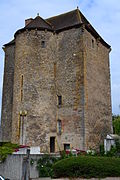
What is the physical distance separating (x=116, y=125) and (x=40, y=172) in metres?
22.5

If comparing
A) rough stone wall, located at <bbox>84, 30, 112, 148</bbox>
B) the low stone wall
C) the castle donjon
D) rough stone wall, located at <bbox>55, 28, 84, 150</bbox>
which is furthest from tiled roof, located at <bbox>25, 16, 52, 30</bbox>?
the low stone wall

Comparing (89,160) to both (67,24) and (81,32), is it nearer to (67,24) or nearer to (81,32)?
(81,32)

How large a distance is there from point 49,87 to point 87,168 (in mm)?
11944

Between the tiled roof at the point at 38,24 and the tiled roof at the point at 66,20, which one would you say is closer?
the tiled roof at the point at 38,24

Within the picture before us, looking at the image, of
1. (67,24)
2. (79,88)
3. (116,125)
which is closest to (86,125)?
(79,88)

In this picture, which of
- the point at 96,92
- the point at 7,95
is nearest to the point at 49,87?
the point at 96,92

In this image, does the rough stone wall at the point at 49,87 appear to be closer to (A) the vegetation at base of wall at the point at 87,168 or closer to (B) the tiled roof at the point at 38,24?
(B) the tiled roof at the point at 38,24

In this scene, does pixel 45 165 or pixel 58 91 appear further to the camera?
pixel 58 91

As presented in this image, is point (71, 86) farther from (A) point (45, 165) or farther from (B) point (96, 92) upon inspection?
(A) point (45, 165)

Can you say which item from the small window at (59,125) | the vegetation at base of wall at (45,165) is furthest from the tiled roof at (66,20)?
the vegetation at base of wall at (45,165)

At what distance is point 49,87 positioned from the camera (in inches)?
861

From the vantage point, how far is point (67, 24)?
23.0 metres

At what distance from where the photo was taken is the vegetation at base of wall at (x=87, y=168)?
34.3ft

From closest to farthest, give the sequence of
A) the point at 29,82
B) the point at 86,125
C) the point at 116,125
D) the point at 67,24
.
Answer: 1. the point at 86,125
2. the point at 29,82
3. the point at 67,24
4. the point at 116,125
